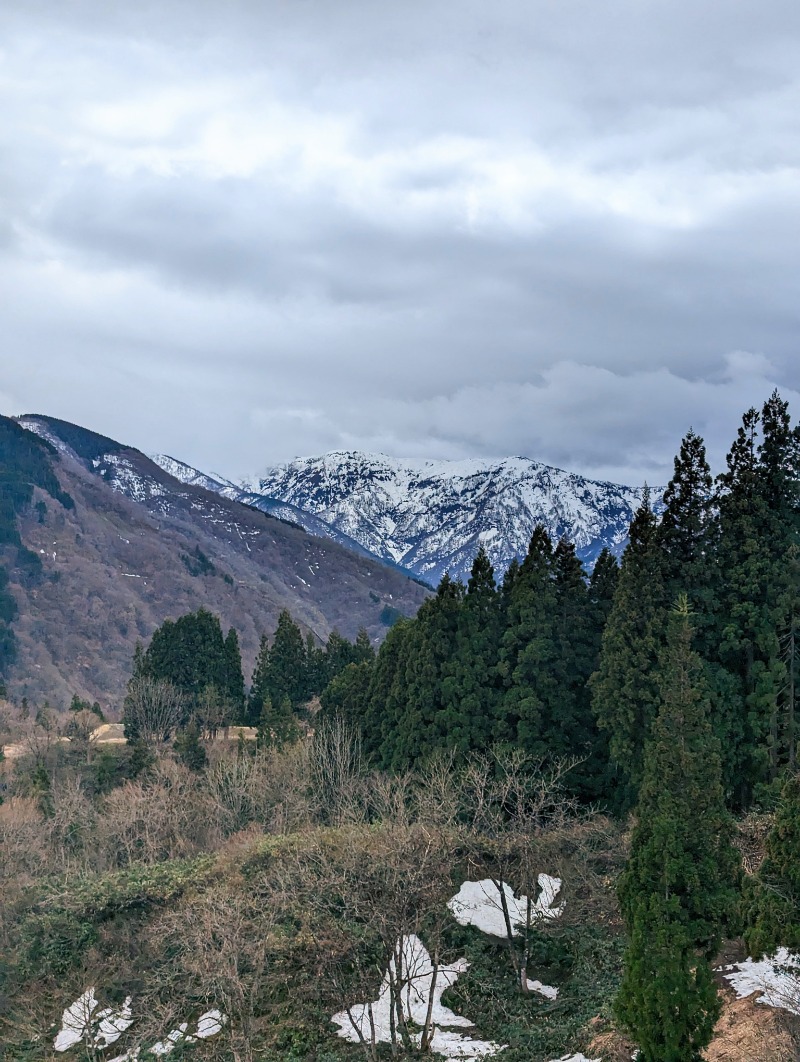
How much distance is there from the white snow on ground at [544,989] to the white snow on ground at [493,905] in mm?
1821

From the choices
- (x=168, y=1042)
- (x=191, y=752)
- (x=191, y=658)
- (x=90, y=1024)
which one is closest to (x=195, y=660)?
(x=191, y=658)

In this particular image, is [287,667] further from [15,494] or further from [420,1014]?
[15,494]

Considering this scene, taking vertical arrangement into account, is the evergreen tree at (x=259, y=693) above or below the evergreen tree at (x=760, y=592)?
below

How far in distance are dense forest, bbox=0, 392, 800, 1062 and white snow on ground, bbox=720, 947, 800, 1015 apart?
0.33 m

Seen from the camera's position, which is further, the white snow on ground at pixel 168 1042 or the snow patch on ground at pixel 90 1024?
the snow patch on ground at pixel 90 1024

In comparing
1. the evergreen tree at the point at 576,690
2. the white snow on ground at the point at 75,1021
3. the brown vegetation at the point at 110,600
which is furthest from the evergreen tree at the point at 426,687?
the brown vegetation at the point at 110,600

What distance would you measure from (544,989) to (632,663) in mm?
11133

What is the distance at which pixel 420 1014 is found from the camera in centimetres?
2408

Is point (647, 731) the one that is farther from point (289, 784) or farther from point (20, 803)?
point (20, 803)

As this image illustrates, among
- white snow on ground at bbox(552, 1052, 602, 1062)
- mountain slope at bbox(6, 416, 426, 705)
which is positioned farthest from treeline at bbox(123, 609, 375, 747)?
mountain slope at bbox(6, 416, 426, 705)

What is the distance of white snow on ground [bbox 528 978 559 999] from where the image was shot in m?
24.2

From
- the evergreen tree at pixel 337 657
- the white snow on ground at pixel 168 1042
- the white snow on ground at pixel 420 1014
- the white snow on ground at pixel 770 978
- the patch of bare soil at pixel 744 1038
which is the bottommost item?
the white snow on ground at pixel 168 1042

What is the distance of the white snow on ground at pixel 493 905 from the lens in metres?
27.0

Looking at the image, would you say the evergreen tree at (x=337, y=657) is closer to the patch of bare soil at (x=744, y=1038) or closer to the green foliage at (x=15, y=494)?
the patch of bare soil at (x=744, y=1038)
